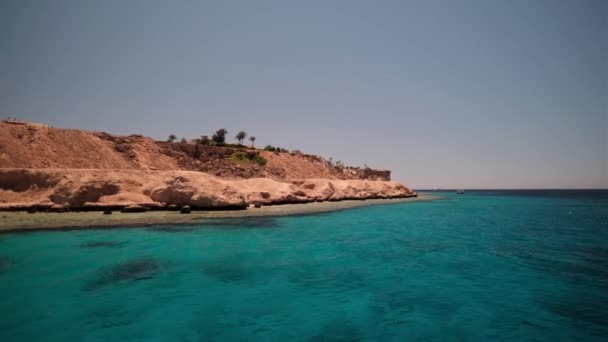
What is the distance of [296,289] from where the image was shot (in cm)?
952

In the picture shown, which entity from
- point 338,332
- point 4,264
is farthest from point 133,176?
point 338,332

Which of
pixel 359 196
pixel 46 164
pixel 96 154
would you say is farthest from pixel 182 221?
pixel 359 196

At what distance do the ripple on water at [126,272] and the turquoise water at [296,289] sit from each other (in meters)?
0.04

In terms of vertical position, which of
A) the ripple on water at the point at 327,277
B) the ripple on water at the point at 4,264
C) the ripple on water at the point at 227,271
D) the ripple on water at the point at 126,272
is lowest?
the ripple on water at the point at 327,277

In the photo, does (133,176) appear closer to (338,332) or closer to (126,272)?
(126,272)

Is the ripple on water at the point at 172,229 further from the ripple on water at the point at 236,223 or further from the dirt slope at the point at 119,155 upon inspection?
the dirt slope at the point at 119,155

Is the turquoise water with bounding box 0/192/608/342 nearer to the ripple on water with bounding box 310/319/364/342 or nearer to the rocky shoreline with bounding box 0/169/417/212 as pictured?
the ripple on water with bounding box 310/319/364/342

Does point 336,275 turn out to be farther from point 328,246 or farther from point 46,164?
point 46,164

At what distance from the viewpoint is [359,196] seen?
59.3 metres

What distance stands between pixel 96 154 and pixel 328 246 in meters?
47.0

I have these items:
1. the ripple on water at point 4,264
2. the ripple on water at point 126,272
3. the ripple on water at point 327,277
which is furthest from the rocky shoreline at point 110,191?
the ripple on water at point 327,277

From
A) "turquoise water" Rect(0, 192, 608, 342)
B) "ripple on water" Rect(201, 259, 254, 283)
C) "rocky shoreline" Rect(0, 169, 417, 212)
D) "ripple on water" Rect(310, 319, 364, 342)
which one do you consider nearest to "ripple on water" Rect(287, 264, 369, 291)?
"turquoise water" Rect(0, 192, 608, 342)

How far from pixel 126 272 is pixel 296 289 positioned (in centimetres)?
631

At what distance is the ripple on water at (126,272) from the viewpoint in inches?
389
